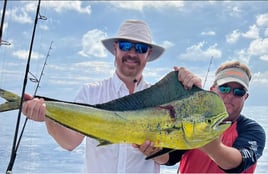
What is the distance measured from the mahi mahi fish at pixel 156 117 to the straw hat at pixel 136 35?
811 mm

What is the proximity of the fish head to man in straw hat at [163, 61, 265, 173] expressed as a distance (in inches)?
21.6

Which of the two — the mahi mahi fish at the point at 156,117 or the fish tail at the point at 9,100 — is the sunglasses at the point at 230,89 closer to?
the mahi mahi fish at the point at 156,117

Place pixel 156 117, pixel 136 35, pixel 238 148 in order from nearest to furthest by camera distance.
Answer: pixel 156 117 < pixel 238 148 < pixel 136 35

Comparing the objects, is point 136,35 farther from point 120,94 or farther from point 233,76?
point 233,76

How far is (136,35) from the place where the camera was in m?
2.71

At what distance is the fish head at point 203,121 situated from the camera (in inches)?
72.2

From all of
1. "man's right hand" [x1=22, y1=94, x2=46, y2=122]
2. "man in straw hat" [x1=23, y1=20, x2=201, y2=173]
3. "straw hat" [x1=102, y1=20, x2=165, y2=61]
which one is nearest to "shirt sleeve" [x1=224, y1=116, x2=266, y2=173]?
"man in straw hat" [x1=23, y1=20, x2=201, y2=173]

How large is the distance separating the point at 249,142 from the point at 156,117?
876 millimetres

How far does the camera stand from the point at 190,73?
76.8 inches

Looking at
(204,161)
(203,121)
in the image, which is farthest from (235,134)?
(203,121)

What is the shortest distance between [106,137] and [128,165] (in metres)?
0.82

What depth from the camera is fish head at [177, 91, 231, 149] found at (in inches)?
72.2

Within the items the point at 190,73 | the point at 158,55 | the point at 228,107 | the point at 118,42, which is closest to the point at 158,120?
the point at 190,73

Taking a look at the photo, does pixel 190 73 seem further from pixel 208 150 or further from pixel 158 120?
pixel 208 150
